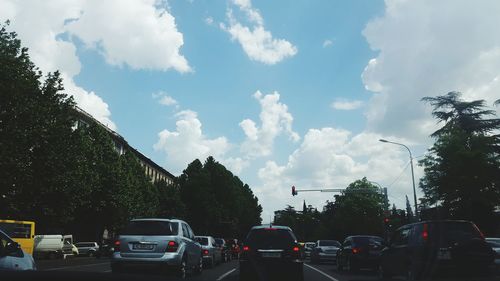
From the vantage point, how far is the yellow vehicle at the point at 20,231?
25.4 meters

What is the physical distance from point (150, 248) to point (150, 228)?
0.58 metres

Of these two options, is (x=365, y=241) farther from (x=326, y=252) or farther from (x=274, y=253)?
(x=326, y=252)

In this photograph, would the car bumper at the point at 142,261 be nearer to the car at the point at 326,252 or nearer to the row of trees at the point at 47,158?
the row of trees at the point at 47,158

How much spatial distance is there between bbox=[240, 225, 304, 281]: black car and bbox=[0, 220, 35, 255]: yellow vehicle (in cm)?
1736

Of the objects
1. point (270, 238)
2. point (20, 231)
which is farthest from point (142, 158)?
point (270, 238)

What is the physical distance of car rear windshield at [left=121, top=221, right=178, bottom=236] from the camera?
13305 mm

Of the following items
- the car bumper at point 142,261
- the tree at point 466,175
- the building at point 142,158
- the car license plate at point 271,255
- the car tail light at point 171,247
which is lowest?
the car bumper at point 142,261

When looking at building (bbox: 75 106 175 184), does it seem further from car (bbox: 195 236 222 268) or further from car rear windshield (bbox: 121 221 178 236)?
car rear windshield (bbox: 121 221 178 236)

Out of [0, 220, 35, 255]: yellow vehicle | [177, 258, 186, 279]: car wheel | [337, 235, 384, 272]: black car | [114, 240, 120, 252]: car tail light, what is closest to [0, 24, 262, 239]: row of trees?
[0, 220, 35, 255]: yellow vehicle

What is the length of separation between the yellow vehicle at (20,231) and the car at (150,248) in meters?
14.8

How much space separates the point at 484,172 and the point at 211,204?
4535 centimetres

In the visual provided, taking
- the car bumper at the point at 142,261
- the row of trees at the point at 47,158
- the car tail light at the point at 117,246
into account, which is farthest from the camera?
the row of trees at the point at 47,158

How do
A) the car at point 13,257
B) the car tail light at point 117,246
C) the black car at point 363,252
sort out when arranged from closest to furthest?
1. the car at point 13,257
2. the car tail light at point 117,246
3. the black car at point 363,252

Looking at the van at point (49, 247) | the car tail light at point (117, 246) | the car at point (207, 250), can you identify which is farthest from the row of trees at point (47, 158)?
the car tail light at point (117, 246)
